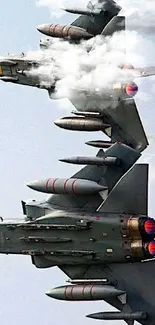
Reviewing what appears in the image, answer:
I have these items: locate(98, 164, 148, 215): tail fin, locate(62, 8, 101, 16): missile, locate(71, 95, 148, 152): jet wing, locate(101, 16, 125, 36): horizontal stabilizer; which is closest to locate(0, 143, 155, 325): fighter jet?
locate(98, 164, 148, 215): tail fin

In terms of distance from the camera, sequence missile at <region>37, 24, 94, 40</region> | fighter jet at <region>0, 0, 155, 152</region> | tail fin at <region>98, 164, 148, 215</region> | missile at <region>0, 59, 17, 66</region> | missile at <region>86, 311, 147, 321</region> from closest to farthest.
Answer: tail fin at <region>98, 164, 148, 215</region> → missile at <region>86, 311, 147, 321</region> → fighter jet at <region>0, 0, 155, 152</region> → missile at <region>37, 24, 94, 40</region> → missile at <region>0, 59, 17, 66</region>

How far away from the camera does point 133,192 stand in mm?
17844

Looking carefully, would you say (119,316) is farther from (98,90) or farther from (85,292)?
(98,90)

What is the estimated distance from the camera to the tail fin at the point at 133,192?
58.4 feet

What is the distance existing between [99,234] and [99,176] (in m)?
1.12

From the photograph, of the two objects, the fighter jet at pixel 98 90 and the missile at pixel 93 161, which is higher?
the fighter jet at pixel 98 90

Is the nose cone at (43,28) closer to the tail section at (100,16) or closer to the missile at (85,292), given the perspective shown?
the tail section at (100,16)

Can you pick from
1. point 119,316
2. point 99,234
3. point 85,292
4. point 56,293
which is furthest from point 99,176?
point 119,316

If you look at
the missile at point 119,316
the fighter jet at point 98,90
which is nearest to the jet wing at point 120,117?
the fighter jet at point 98,90

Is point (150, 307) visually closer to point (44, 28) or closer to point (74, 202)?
point (74, 202)

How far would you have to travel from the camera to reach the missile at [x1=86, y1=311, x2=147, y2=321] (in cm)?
1795

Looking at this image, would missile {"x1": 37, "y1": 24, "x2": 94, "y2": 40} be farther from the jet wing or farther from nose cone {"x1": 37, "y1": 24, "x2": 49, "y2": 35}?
the jet wing

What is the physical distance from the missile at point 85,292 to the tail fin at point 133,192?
1.32m

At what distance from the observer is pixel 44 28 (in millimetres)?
20562
